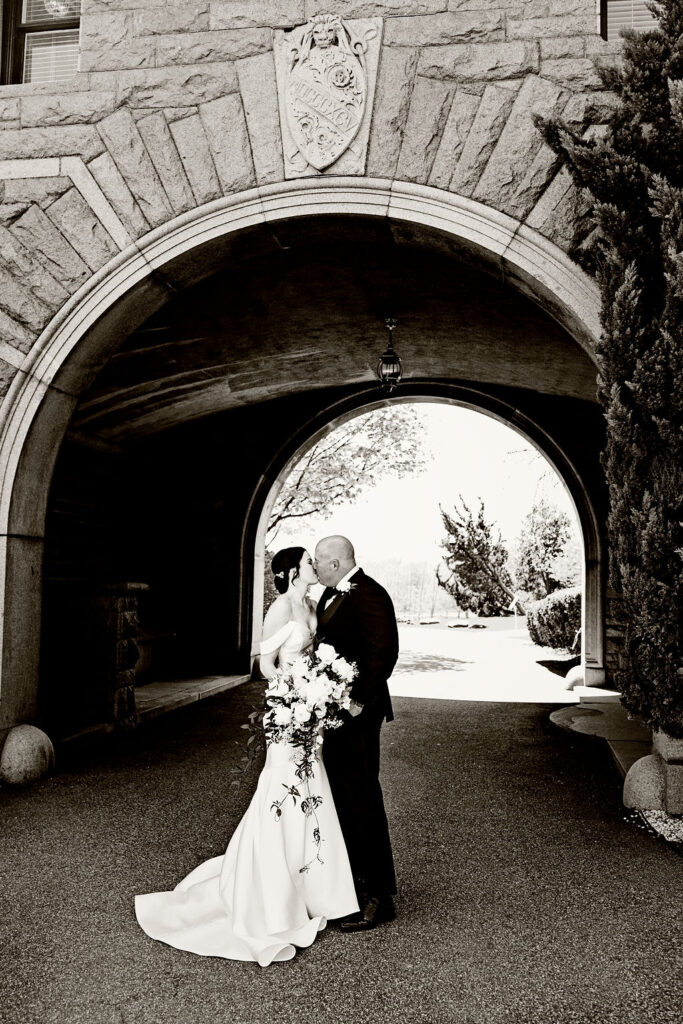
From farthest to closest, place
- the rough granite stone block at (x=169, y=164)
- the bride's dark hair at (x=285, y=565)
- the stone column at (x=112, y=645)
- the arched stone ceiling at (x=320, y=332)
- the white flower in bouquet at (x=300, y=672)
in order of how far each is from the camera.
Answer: the stone column at (x=112, y=645) → the arched stone ceiling at (x=320, y=332) → the rough granite stone block at (x=169, y=164) → the bride's dark hair at (x=285, y=565) → the white flower in bouquet at (x=300, y=672)

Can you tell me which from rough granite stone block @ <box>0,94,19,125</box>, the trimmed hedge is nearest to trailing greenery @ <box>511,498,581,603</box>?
the trimmed hedge

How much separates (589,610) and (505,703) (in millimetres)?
1886

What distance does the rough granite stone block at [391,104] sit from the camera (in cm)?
535

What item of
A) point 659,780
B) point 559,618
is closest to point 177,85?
point 659,780

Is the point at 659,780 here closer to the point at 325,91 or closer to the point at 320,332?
the point at 325,91

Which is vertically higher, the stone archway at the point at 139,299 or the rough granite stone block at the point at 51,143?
the rough granite stone block at the point at 51,143

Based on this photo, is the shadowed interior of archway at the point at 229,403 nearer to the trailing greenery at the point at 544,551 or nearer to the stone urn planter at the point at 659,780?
the stone urn planter at the point at 659,780

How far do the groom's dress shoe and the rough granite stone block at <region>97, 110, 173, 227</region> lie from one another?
14.1 ft

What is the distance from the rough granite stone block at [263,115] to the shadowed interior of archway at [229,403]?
402mm

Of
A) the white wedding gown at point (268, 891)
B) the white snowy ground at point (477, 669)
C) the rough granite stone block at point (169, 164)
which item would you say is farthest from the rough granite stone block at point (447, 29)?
the white snowy ground at point (477, 669)

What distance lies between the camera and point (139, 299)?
588cm

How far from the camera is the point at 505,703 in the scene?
32.7 feet

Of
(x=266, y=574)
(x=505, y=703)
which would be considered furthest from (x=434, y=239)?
(x=266, y=574)

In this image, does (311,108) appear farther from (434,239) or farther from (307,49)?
(434,239)
